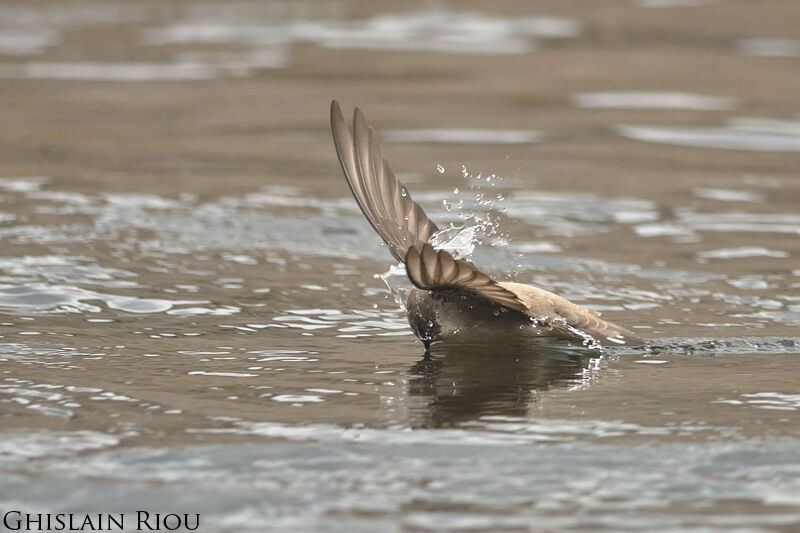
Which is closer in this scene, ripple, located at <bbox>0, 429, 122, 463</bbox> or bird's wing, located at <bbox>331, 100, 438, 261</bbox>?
ripple, located at <bbox>0, 429, 122, 463</bbox>

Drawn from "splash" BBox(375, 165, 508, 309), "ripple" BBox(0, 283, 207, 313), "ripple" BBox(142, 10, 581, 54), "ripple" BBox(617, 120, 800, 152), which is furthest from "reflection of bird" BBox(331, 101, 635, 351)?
"ripple" BBox(142, 10, 581, 54)

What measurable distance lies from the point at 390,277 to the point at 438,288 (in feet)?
2.76

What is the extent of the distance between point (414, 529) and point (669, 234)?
4.21m

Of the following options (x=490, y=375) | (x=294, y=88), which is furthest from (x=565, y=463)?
(x=294, y=88)

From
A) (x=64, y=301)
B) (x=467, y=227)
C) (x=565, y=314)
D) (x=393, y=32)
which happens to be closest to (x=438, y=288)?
(x=565, y=314)

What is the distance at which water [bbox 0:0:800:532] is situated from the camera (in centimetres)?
400

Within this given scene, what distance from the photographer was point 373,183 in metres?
5.79

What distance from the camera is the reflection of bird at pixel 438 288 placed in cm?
470

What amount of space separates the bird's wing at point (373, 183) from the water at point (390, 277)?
16 centimetres

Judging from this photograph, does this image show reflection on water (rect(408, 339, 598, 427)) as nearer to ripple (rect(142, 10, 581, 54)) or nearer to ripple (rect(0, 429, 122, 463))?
ripple (rect(0, 429, 122, 463))

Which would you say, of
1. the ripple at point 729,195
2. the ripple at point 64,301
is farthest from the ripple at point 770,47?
the ripple at point 64,301

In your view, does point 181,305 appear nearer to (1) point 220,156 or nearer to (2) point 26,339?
(2) point 26,339

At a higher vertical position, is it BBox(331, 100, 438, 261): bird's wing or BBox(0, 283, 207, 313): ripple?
BBox(331, 100, 438, 261): bird's wing

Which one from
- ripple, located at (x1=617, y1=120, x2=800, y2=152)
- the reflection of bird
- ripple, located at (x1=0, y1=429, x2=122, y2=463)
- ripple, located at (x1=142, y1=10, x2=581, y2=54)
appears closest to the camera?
ripple, located at (x1=0, y1=429, x2=122, y2=463)
